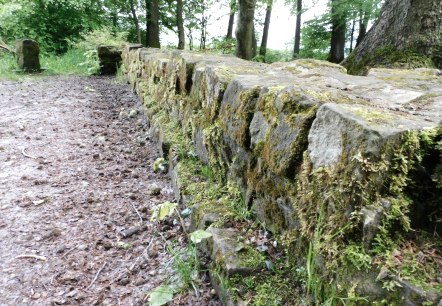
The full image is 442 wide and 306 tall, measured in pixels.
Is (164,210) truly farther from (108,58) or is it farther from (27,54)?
(27,54)

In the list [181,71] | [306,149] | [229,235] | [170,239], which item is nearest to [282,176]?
[306,149]

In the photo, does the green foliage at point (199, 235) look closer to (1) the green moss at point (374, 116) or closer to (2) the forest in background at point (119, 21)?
(1) the green moss at point (374, 116)

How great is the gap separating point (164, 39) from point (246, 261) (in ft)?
65.9

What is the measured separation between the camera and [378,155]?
1.15 metres

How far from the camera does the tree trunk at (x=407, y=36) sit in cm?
370

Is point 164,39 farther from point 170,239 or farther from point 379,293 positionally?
point 379,293

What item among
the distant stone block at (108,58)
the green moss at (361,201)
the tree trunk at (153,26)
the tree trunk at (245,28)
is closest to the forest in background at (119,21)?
the tree trunk at (153,26)

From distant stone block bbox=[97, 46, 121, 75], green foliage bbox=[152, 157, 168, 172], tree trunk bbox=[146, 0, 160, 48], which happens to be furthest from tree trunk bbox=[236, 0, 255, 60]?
tree trunk bbox=[146, 0, 160, 48]

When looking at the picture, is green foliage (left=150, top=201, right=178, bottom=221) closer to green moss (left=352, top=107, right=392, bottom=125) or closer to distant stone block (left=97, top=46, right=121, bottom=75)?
green moss (left=352, top=107, right=392, bottom=125)

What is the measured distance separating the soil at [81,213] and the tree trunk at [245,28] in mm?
2673

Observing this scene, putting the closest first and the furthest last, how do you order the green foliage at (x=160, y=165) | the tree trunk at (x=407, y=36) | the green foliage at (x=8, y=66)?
the green foliage at (x=160, y=165) < the tree trunk at (x=407, y=36) < the green foliage at (x=8, y=66)

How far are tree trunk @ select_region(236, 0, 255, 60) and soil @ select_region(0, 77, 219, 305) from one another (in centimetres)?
267

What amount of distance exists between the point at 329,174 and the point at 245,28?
19.6 feet

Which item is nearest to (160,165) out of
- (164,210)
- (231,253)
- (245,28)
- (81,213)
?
(81,213)
